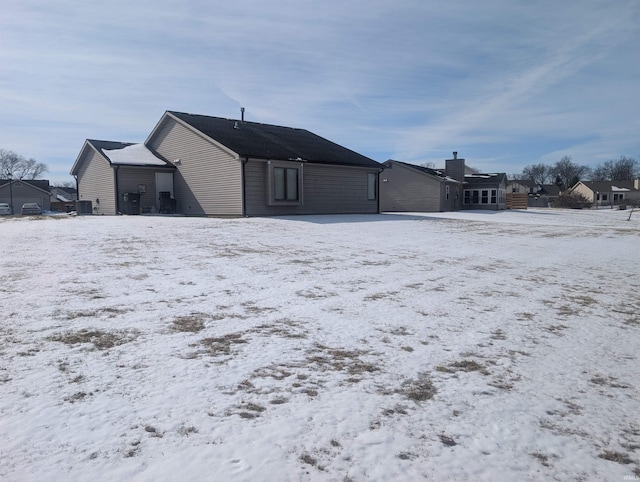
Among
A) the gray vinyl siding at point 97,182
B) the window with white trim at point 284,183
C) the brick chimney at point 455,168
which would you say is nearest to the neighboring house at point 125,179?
the gray vinyl siding at point 97,182

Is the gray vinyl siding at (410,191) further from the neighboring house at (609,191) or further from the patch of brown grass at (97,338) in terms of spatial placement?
the neighboring house at (609,191)

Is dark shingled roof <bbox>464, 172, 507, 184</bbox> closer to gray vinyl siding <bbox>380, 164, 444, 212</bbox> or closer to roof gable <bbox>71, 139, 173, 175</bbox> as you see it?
gray vinyl siding <bbox>380, 164, 444, 212</bbox>

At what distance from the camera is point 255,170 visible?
17.8 metres

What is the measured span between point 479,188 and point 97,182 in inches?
1218

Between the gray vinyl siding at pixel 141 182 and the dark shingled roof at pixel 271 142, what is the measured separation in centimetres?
308

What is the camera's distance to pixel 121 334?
3752mm

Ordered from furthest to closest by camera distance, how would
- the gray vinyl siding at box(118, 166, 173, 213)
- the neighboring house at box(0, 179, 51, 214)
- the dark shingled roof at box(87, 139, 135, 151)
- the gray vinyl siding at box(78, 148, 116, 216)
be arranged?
the neighboring house at box(0, 179, 51, 214) < the dark shingled roof at box(87, 139, 135, 151) < the gray vinyl siding at box(78, 148, 116, 216) < the gray vinyl siding at box(118, 166, 173, 213)

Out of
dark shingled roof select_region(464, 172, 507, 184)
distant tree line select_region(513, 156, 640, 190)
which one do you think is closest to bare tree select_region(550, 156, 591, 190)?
distant tree line select_region(513, 156, 640, 190)

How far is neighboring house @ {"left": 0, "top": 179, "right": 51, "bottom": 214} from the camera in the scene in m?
54.8

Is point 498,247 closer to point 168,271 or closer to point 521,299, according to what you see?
point 521,299

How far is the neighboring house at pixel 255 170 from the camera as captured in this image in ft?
58.6

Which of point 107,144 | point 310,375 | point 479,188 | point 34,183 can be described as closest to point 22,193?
point 34,183

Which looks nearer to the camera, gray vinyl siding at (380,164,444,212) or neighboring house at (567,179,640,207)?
gray vinyl siding at (380,164,444,212)

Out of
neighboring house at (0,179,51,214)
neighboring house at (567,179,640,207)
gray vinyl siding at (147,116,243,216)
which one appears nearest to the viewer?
gray vinyl siding at (147,116,243,216)
